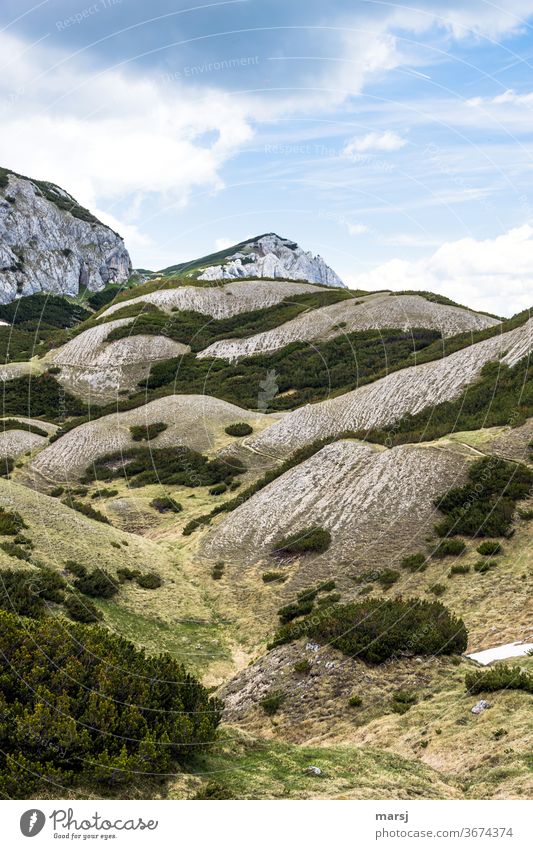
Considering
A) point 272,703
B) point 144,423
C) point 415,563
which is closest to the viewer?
point 272,703

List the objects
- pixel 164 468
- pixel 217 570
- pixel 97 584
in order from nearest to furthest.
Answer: pixel 97 584 → pixel 217 570 → pixel 164 468

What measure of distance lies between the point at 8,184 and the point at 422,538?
584 ft

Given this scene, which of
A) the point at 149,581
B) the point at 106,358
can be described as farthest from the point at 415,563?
the point at 106,358

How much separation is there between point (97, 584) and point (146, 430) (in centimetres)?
3668

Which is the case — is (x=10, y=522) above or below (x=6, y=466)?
below

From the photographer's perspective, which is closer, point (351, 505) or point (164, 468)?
point (351, 505)

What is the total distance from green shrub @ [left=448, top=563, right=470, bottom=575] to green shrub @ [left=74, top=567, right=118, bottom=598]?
1395 centimetres

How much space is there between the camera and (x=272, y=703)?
1656cm

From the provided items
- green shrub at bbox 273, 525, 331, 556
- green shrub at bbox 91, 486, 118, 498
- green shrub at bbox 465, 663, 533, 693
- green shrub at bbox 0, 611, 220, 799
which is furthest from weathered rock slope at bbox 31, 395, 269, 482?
green shrub at bbox 465, 663, 533, 693

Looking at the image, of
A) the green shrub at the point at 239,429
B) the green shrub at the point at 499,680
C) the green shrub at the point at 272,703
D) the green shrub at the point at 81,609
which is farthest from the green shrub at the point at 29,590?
the green shrub at the point at 239,429

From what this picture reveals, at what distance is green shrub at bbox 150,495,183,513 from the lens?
1714 inches

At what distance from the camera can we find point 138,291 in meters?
121

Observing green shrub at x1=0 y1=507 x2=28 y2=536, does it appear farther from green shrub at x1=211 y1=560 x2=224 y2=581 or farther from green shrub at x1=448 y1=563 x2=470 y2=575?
green shrub at x1=448 y1=563 x2=470 y2=575

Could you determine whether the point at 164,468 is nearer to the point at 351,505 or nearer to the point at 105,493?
the point at 105,493
